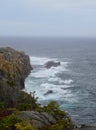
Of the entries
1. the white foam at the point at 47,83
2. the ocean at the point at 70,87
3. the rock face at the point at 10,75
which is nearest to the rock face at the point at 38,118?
the rock face at the point at 10,75

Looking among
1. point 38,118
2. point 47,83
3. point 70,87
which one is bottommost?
point 38,118

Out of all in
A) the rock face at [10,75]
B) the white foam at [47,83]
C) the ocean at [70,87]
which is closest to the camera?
the rock face at [10,75]

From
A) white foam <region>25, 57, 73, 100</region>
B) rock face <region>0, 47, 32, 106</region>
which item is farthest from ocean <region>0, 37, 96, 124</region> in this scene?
rock face <region>0, 47, 32, 106</region>

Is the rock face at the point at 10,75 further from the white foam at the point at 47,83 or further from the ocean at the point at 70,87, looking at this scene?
the ocean at the point at 70,87

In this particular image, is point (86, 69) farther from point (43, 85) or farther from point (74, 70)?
point (43, 85)

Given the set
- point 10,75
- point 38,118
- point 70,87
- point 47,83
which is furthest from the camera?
point 47,83

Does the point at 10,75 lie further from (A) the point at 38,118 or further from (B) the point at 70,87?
(A) the point at 38,118

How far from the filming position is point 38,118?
50250 mm

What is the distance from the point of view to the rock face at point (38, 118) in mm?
49031

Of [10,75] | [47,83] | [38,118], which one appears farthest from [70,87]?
[38,118]

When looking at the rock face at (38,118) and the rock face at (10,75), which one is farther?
the rock face at (10,75)

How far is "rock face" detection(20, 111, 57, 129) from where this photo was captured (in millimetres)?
49031

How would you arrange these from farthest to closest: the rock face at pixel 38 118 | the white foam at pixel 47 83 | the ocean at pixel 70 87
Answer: the white foam at pixel 47 83 → the ocean at pixel 70 87 → the rock face at pixel 38 118

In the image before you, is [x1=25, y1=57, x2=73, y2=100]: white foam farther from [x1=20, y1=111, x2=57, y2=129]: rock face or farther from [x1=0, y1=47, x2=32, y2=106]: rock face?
[x1=20, y1=111, x2=57, y2=129]: rock face
